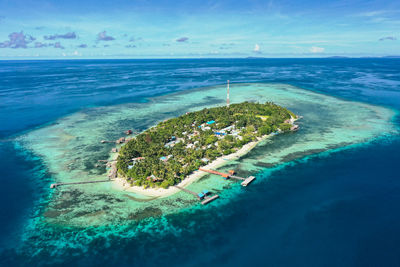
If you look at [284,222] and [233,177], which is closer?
[284,222]

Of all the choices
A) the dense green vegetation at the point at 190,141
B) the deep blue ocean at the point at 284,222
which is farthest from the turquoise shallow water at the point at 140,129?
the dense green vegetation at the point at 190,141

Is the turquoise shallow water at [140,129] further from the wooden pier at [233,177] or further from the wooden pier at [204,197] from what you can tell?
the wooden pier at [233,177]

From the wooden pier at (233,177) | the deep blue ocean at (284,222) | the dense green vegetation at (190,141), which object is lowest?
the deep blue ocean at (284,222)

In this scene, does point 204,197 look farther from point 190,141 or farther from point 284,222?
point 190,141

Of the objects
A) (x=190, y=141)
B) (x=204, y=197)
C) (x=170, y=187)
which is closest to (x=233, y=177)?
(x=204, y=197)

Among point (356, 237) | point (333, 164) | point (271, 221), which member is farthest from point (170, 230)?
point (333, 164)
